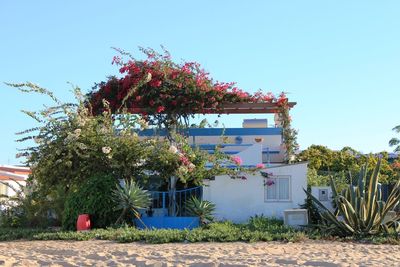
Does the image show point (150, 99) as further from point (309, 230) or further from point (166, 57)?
point (309, 230)

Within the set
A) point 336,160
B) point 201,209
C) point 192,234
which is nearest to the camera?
point 192,234

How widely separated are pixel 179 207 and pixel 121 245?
4.26 m

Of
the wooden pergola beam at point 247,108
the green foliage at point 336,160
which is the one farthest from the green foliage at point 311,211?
the green foliage at point 336,160

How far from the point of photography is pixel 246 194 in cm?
1628

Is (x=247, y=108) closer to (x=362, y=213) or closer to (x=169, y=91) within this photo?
(x=169, y=91)

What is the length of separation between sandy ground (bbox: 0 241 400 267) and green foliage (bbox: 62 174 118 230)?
2.07m

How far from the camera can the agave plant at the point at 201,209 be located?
1505cm

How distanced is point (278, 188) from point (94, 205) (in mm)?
5210

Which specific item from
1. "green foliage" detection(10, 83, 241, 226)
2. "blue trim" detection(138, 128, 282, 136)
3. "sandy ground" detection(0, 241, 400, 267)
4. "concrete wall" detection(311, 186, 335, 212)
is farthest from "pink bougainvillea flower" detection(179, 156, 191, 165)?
"blue trim" detection(138, 128, 282, 136)

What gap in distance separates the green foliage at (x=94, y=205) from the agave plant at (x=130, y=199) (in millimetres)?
245

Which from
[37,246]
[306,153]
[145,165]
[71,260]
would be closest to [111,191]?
[145,165]

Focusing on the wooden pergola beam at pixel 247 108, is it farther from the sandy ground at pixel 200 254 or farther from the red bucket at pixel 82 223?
the sandy ground at pixel 200 254

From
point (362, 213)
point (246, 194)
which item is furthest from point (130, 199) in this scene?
point (362, 213)

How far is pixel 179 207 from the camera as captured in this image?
637 inches
